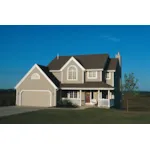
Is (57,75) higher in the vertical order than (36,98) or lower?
higher

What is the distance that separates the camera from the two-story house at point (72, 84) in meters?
23.4

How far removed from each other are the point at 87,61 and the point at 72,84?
115 inches

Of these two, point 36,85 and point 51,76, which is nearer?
point 36,85

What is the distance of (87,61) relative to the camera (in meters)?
25.6

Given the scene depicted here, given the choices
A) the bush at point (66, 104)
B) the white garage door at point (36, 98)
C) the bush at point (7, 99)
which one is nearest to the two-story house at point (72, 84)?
the white garage door at point (36, 98)

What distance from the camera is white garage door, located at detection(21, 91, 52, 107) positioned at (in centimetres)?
2339

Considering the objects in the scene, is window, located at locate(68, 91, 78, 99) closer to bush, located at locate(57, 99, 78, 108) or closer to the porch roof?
the porch roof

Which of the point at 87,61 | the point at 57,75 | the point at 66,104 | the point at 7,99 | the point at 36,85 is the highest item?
the point at 87,61

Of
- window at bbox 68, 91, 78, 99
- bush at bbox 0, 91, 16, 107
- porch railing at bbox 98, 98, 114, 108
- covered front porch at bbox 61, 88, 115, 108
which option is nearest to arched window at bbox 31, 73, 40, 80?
covered front porch at bbox 61, 88, 115, 108

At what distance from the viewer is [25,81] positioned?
79.8 feet

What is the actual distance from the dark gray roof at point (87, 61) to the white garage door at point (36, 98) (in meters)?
3.44

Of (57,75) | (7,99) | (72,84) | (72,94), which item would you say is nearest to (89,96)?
(72,94)

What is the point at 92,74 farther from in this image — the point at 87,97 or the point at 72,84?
the point at 87,97
